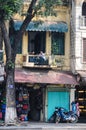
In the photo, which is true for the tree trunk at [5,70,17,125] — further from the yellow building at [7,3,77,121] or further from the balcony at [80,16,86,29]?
the balcony at [80,16,86,29]

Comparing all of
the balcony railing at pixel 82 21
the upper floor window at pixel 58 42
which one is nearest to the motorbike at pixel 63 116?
the upper floor window at pixel 58 42

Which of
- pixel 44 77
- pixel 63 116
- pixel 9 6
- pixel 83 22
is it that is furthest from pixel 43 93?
pixel 9 6

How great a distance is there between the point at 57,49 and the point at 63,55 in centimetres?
58

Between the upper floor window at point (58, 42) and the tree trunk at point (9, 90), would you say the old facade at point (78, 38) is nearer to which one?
the upper floor window at point (58, 42)

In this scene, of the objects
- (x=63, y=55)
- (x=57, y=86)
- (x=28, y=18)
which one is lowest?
(x=57, y=86)

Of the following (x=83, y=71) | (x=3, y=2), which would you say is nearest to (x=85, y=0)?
(x=83, y=71)

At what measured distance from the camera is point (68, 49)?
106ft

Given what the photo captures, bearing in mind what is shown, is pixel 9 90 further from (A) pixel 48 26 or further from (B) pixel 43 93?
(A) pixel 48 26

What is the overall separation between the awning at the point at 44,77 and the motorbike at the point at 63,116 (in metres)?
1.80

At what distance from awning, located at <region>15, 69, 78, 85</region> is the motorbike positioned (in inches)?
70.7

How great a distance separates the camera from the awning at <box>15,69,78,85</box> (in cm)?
2970

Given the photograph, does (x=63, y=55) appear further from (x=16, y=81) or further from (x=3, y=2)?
(x=3, y=2)

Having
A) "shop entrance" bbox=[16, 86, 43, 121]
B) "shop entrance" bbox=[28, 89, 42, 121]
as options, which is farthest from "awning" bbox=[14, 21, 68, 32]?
"shop entrance" bbox=[28, 89, 42, 121]

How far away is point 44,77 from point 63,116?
2.73m
